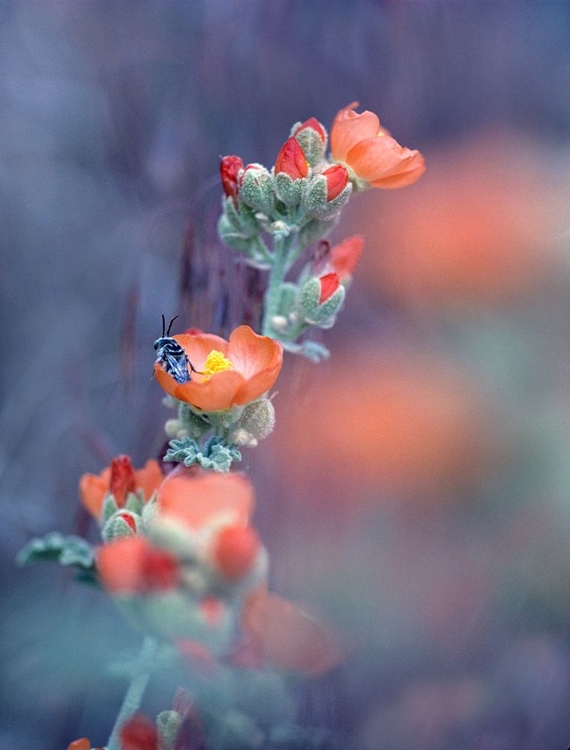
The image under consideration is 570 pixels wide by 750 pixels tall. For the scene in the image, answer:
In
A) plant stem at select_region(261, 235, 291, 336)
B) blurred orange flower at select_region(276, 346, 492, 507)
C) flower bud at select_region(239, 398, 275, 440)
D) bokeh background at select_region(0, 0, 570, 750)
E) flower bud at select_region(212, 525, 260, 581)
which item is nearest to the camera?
flower bud at select_region(212, 525, 260, 581)

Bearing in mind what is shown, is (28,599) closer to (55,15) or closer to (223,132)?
(223,132)

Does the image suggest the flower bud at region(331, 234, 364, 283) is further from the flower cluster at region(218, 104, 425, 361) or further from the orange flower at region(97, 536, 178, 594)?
the orange flower at region(97, 536, 178, 594)

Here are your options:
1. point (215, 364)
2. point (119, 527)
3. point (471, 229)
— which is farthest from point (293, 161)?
point (471, 229)

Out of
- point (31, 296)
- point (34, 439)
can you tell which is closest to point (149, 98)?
point (31, 296)

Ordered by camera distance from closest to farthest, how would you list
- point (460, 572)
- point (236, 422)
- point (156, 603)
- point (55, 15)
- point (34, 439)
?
point (156, 603) → point (236, 422) → point (460, 572) → point (34, 439) → point (55, 15)

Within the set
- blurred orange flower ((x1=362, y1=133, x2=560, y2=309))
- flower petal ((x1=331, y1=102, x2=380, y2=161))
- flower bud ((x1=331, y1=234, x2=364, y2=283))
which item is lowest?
flower bud ((x1=331, y1=234, x2=364, y2=283))

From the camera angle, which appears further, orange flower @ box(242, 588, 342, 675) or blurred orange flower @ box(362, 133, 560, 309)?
blurred orange flower @ box(362, 133, 560, 309)

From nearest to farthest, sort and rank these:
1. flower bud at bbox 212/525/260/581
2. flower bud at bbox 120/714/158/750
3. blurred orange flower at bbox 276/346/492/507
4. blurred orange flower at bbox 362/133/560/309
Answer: flower bud at bbox 212/525/260/581, flower bud at bbox 120/714/158/750, blurred orange flower at bbox 276/346/492/507, blurred orange flower at bbox 362/133/560/309

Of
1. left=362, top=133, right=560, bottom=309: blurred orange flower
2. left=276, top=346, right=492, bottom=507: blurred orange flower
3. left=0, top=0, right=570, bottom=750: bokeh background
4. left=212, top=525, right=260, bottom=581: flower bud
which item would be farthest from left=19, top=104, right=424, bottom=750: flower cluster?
left=362, top=133, right=560, bottom=309: blurred orange flower
